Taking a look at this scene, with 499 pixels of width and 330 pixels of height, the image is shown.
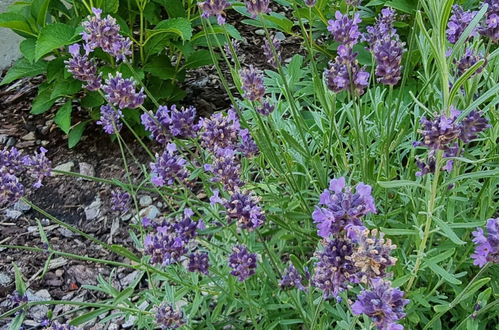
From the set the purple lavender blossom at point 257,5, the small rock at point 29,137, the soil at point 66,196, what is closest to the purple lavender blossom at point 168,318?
the purple lavender blossom at point 257,5

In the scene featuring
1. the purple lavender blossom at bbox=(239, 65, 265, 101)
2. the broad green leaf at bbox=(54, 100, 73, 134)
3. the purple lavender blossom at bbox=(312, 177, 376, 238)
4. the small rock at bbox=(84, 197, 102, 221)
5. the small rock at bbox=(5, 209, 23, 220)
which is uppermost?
the purple lavender blossom at bbox=(312, 177, 376, 238)

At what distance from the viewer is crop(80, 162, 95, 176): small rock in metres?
→ 3.23

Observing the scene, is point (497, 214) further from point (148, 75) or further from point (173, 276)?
point (148, 75)

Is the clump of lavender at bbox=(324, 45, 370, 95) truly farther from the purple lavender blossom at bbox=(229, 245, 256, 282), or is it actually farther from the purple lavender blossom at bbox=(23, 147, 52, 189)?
the purple lavender blossom at bbox=(23, 147, 52, 189)

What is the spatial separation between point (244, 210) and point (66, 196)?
2.00m

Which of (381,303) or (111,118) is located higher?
(381,303)

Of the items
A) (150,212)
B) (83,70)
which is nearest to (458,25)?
(83,70)

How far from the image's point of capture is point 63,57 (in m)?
3.10

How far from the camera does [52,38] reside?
9.29ft

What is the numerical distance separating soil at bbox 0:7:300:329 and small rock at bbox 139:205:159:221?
8 centimetres

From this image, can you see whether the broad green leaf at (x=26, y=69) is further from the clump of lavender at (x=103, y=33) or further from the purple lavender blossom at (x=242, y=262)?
the purple lavender blossom at (x=242, y=262)

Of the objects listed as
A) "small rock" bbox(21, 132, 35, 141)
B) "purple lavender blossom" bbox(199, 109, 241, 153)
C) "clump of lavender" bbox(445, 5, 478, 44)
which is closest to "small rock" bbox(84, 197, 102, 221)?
"small rock" bbox(21, 132, 35, 141)

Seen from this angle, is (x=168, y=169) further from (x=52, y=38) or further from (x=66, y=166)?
(x=66, y=166)

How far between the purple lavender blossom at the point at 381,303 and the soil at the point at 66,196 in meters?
1.60
